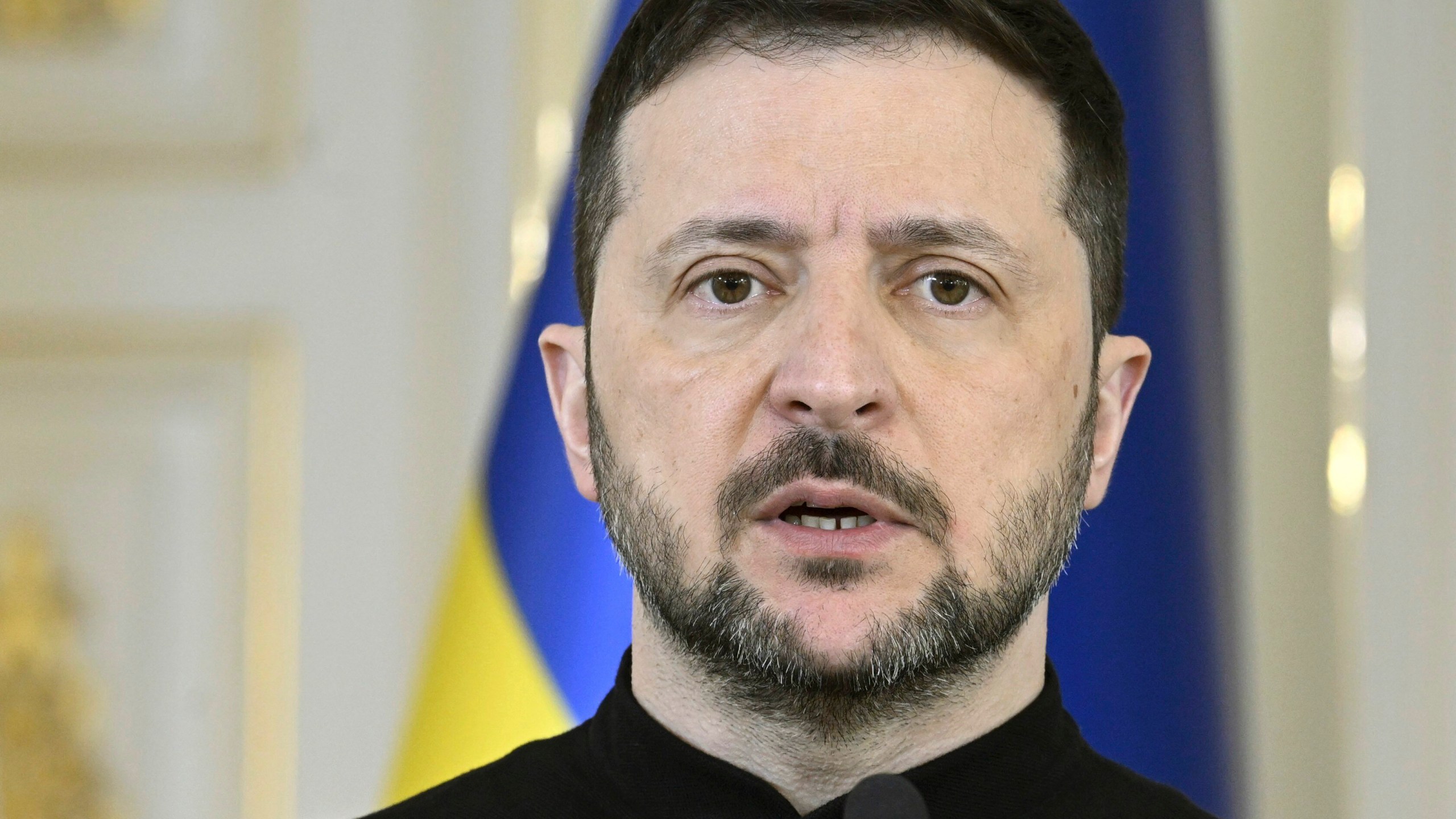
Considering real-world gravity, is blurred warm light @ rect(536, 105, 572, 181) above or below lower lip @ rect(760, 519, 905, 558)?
above

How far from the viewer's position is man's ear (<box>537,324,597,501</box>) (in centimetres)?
113

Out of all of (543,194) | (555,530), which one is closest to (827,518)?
(555,530)

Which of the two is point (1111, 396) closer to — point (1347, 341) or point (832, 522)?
point (832, 522)

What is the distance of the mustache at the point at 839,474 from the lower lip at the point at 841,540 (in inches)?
0.8

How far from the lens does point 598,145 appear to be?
3.73 feet

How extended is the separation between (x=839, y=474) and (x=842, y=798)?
8.2 inches

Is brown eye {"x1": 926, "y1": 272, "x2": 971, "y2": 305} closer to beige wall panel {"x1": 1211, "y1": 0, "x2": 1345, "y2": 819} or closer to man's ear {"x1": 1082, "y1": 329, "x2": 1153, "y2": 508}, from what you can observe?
man's ear {"x1": 1082, "y1": 329, "x2": 1153, "y2": 508}

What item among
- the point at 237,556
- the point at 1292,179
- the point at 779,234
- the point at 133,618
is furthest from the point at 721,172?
the point at 133,618

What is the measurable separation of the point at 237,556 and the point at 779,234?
1380mm

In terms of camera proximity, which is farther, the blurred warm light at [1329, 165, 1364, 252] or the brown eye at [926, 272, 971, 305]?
the blurred warm light at [1329, 165, 1364, 252]

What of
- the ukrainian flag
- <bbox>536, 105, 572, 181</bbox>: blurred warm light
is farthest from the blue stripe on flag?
<bbox>536, 105, 572, 181</bbox>: blurred warm light

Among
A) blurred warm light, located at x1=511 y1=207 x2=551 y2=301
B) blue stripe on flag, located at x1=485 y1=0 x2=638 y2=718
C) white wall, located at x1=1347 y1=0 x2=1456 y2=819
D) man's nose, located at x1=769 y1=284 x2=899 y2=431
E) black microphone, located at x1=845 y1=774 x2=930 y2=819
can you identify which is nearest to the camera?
black microphone, located at x1=845 y1=774 x2=930 y2=819

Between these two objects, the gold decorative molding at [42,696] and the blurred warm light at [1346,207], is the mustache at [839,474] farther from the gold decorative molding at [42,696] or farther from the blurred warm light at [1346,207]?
the gold decorative molding at [42,696]

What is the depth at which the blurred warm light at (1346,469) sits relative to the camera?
1.61m
